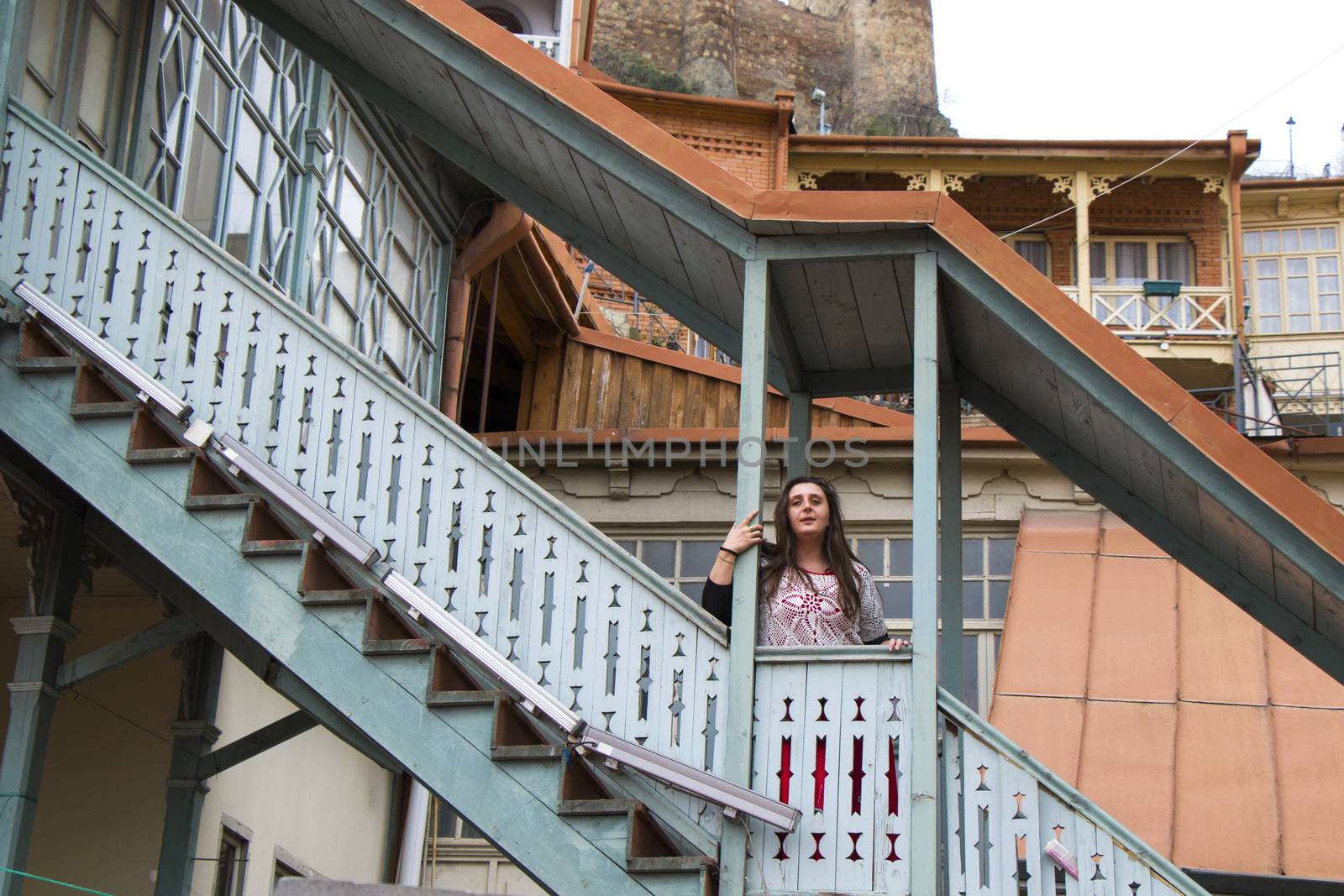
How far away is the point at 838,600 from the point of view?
7.03 meters

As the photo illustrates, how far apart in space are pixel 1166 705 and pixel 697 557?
4.02m

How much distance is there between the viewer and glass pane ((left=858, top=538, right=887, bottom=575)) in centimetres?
1390

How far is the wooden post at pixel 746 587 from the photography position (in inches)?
253

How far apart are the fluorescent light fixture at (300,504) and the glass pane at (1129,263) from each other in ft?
85.4

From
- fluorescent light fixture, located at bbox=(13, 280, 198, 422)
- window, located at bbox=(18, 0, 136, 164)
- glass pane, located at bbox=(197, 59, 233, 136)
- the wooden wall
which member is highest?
the wooden wall

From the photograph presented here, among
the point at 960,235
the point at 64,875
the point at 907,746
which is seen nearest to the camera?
the point at 907,746

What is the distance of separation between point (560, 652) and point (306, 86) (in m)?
6.18

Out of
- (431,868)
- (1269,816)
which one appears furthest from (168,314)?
(1269,816)

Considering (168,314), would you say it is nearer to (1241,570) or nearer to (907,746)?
(907,746)

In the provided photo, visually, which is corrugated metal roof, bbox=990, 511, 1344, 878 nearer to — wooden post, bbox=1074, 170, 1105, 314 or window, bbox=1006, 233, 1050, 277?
wooden post, bbox=1074, 170, 1105, 314

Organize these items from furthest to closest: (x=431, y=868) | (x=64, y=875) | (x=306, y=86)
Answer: (x=431, y=868), (x=306, y=86), (x=64, y=875)

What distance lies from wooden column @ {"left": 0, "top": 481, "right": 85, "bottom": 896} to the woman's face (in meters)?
3.58

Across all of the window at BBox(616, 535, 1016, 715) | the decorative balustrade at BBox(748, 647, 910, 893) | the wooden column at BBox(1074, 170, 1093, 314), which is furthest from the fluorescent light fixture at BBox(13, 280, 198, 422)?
the wooden column at BBox(1074, 170, 1093, 314)

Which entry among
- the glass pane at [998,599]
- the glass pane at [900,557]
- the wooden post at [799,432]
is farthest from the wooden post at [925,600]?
the glass pane at [998,599]
